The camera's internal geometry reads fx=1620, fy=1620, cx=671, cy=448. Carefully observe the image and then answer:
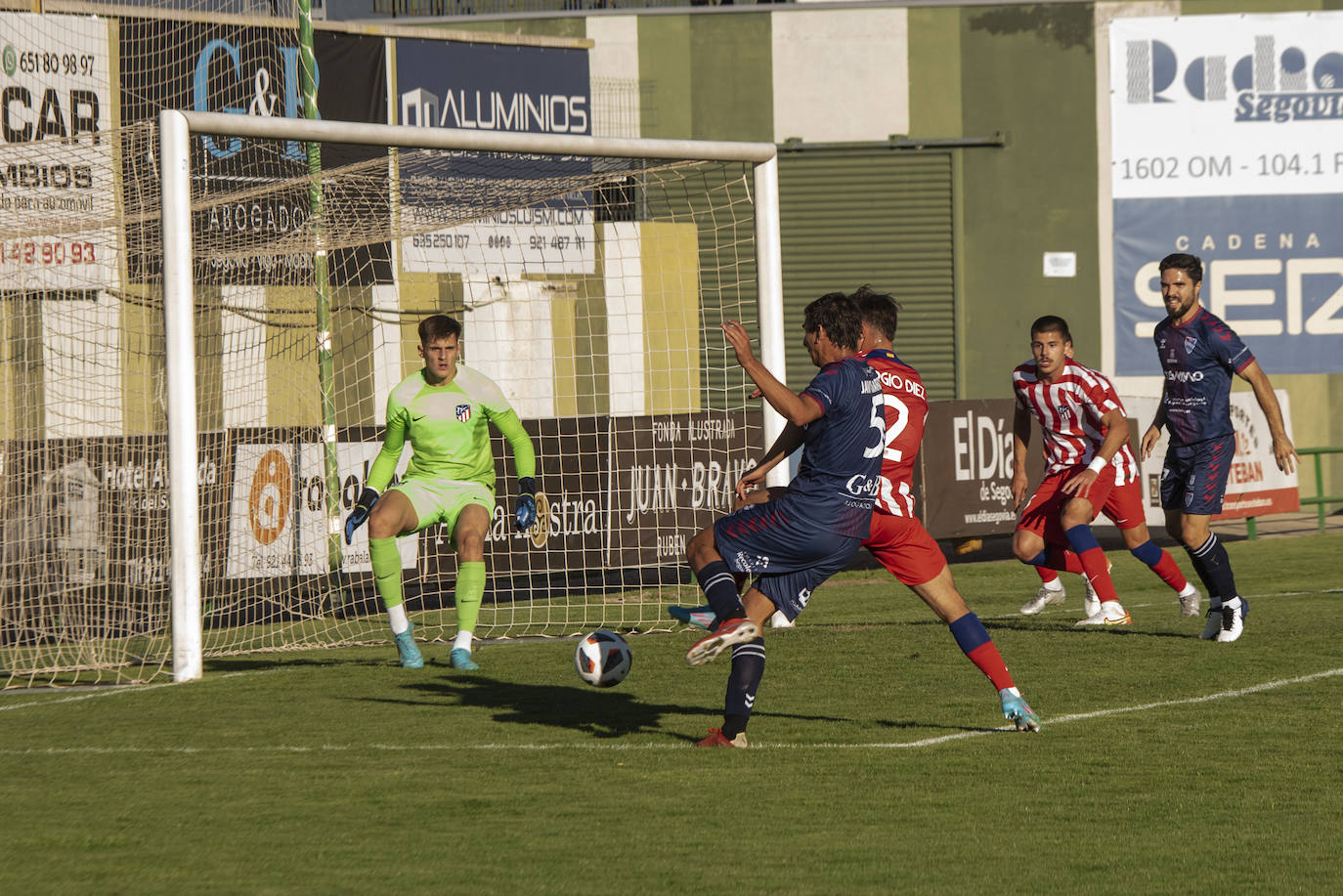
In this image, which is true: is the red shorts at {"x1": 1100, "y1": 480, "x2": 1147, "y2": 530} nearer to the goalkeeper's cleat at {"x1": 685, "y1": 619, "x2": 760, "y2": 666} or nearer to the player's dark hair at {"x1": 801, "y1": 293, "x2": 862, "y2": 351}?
the player's dark hair at {"x1": 801, "y1": 293, "x2": 862, "y2": 351}

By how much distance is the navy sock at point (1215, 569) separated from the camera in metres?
9.76

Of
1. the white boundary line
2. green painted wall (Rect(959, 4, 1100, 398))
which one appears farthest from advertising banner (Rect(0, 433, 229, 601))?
green painted wall (Rect(959, 4, 1100, 398))

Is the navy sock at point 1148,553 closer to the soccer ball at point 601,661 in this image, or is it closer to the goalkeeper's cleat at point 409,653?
the goalkeeper's cleat at point 409,653

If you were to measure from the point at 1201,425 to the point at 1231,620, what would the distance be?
3.89 ft

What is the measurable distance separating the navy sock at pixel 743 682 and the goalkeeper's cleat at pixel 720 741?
3 centimetres

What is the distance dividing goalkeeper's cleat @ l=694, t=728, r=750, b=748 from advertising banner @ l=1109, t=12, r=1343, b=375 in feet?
65.8

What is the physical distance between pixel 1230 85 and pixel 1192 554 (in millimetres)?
17465

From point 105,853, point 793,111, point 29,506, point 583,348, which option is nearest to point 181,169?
point 29,506

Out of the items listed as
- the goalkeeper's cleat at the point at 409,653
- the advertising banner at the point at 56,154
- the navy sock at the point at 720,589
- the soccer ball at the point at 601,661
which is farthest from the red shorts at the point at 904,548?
the advertising banner at the point at 56,154

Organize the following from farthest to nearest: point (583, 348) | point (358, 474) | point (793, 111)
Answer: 1. point (793, 111)
2. point (583, 348)
3. point (358, 474)

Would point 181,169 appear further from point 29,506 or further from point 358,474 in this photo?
point 358,474

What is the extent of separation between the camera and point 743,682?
21.4ft

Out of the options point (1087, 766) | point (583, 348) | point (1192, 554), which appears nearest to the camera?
point (1087, 766)

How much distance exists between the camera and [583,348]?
20.0 meters
